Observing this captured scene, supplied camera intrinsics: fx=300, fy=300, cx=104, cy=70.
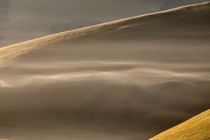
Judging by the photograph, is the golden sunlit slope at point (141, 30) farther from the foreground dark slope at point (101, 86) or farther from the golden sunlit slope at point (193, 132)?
the golden sunlit slope at point (193, 132)

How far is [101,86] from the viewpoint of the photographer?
183cm

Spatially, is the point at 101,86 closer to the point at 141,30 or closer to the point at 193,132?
the point at 193,132

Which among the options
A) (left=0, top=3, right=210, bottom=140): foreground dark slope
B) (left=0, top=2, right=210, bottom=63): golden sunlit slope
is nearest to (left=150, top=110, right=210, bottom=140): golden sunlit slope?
(left=0, top=3, right=210, bottom=140): foreground dark slope

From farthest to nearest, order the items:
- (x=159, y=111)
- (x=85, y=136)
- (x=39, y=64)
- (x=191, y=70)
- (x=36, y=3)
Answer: (x=36, y=3) → (x=39, y=64) → (x=191, y=70) → (x=159, y=111) → (x=85, y=136)

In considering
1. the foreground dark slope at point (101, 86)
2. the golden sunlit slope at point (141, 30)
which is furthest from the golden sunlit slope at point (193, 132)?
the golden sunlit slope at point (141, 30)

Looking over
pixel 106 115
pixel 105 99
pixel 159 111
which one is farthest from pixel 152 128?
pixel 105 99

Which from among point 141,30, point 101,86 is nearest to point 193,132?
point 101,86

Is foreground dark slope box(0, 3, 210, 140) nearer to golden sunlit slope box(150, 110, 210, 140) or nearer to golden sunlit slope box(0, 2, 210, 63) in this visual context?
golden sunlit slope box(0, 2, 210, 63)

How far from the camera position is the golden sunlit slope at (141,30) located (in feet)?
10.2

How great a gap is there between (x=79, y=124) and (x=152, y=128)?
0.38m

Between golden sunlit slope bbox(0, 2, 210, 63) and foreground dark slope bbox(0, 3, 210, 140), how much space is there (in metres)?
0.03

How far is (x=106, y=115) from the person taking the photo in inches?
62.3

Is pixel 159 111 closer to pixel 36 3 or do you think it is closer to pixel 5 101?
pixel 5 101

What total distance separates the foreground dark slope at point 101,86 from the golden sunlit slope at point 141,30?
3cm
